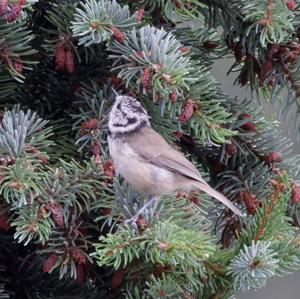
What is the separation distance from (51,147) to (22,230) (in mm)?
272

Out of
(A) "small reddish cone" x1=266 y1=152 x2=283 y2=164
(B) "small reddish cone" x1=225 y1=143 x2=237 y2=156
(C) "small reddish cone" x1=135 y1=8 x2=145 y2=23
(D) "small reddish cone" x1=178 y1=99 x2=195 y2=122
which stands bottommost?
(B) "small reddish cone" x1=225 y1=143 x2=237 y2=156

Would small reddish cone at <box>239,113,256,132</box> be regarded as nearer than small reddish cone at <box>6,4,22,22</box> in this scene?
No

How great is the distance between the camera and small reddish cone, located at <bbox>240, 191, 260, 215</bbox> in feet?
7.38

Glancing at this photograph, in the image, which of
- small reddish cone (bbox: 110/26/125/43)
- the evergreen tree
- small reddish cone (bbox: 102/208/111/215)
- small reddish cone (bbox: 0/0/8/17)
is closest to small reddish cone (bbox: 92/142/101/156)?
the evergreen tree

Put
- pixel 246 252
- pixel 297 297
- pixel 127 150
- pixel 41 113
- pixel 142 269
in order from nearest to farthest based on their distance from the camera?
pixel 246 252, pixel 142 269, pixel 41 113, pixel 127 150, pixel 297 297

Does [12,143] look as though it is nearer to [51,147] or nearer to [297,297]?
[51,147]

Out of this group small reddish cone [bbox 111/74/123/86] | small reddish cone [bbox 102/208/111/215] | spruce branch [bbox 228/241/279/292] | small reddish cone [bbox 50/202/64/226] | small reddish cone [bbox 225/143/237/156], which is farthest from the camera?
small reddish cone [bbox 225/143/237/156]

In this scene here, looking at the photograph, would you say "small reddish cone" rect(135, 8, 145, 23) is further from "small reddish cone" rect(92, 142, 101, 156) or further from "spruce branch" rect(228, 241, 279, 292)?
"spruce branch" rect(228, 241, 279, 292)

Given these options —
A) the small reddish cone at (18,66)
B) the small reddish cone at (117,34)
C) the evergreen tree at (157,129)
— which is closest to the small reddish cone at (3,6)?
the evergreen tree at (157,129)

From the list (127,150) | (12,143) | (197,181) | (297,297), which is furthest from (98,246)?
(297,297)

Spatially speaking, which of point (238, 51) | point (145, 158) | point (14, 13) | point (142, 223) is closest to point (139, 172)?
point (145, 158)

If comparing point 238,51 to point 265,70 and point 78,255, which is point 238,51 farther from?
point 78,255

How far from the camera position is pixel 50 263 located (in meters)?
1.98

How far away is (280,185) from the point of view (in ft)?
7.04
